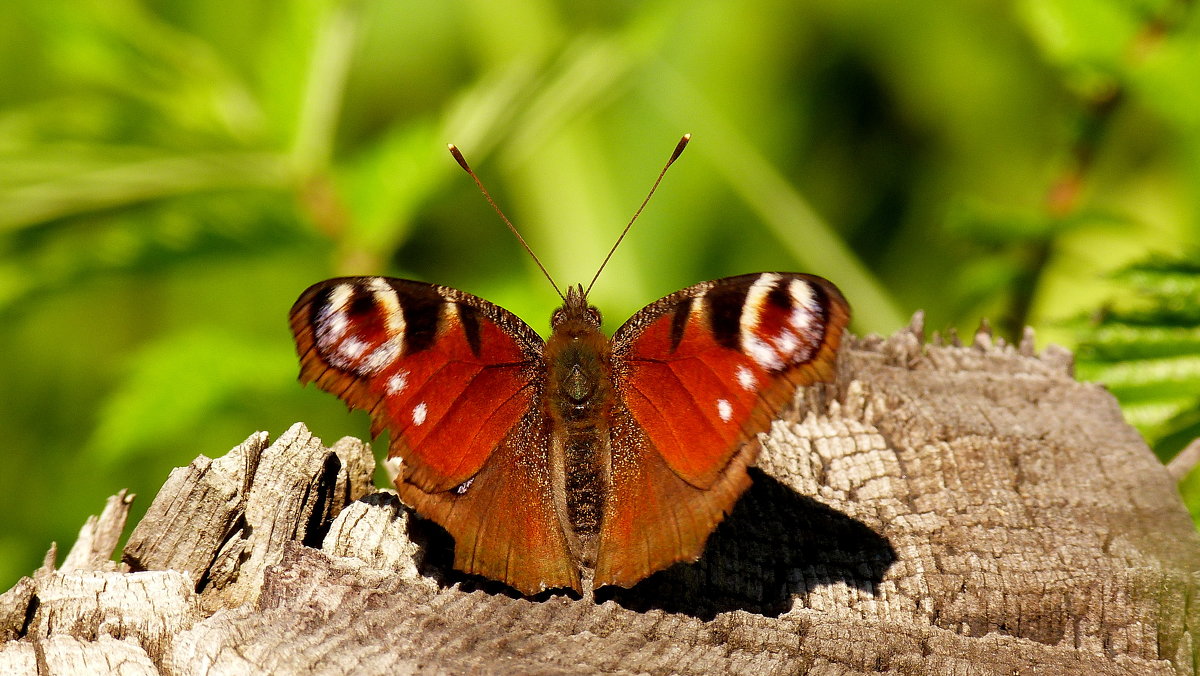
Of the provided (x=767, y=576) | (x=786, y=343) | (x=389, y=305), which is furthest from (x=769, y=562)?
A: (x=389, y=305)

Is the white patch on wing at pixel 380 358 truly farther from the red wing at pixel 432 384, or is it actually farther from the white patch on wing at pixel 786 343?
the white patch on wing at pixel 786 343

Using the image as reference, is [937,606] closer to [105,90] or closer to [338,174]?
[338,174]

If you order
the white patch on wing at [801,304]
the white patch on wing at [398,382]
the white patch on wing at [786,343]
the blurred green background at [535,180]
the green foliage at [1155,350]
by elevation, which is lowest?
the white patch on wing at [398,382]

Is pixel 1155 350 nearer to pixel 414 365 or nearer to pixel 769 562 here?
pixel 769 562

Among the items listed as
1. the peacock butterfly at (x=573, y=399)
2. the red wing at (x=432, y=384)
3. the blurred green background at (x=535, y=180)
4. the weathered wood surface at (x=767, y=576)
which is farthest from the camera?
the blurred green background at (x=535, y=180)

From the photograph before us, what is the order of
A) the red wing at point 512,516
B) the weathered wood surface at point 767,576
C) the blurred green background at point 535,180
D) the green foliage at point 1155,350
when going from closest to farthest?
the weathered wood surface at point 767,576, the red wing at point 512,516, the green foliage at point 1155,350, the blurred green background at point 535,180

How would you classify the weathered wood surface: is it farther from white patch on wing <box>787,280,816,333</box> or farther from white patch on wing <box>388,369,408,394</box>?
white patch on wing <box>787,280,816,333</box>

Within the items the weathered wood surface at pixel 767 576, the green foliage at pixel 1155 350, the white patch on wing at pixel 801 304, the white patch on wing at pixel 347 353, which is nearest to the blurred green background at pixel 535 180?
the green foliage at pixel 1155 350

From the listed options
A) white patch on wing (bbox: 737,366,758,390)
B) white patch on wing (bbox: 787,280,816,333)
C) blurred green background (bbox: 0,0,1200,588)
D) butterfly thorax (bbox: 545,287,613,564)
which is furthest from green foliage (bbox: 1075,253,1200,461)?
butterfly thorax (bbox: 545,287,613,564)
